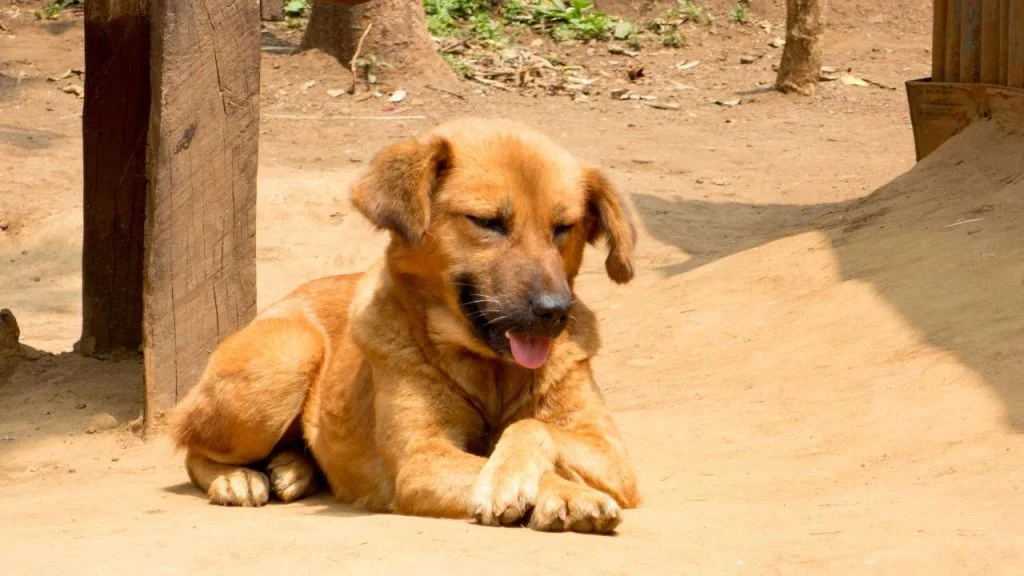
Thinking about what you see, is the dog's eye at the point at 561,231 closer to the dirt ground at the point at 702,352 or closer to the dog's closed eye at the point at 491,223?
the dog's closed eye at the point at 491,223

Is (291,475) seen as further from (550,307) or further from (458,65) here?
(458,65)

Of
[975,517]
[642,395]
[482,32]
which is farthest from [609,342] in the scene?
[482,32]

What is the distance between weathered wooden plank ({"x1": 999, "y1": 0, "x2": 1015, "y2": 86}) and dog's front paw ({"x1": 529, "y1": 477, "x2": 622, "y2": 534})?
5.84m

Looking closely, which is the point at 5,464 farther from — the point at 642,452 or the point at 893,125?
the point at 893,125

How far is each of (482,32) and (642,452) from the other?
12869mm

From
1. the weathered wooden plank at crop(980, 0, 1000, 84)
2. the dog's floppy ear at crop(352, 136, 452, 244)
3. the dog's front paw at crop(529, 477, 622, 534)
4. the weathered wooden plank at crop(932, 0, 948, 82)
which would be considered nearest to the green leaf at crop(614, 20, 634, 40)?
the weathered wooden plank at crop(932, 0, 948, 82)

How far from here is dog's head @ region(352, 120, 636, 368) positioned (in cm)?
479

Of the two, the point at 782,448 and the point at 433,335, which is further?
the point at 782,448

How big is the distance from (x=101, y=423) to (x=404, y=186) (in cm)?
307

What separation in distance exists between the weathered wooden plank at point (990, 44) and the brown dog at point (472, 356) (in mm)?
4977

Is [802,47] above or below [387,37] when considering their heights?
above

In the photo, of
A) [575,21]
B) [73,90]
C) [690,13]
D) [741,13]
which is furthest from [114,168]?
[741,13]

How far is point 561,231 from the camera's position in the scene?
5043mm

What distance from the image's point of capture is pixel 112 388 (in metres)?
7.71
